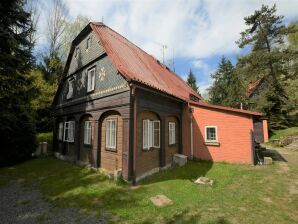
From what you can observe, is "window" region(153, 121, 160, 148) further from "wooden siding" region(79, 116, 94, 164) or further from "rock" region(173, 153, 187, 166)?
"wooden siding" region(79, 116, 94, 164)

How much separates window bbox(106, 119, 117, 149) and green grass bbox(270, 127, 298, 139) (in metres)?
21.4

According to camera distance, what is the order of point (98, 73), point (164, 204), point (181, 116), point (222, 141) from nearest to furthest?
point (164, 204) < point (98, 73) < point (222, 141) < point (181, 116)

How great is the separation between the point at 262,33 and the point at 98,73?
24.7m

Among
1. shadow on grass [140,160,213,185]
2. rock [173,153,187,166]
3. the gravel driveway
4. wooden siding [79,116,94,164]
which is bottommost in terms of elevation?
the gravel driveway

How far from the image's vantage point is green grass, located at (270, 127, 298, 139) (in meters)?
22.6

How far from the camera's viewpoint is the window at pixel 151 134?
10.4 metres

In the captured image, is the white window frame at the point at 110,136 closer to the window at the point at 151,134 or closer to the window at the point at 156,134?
the window at the point at 151,134

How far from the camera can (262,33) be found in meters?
26.5

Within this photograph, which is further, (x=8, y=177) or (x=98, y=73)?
(x=98, y=73)

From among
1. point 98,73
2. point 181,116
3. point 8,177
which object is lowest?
Answer: point 8,177

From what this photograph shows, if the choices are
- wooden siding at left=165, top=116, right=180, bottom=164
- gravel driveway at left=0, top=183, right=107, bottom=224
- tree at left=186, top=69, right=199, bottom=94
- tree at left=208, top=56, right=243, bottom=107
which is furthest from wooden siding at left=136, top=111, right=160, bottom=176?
tree at left=186, top=69, right=199, bottom=94

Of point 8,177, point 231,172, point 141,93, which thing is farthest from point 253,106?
point 8,177

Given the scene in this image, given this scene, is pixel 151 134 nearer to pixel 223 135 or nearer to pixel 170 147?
pixel 170 147

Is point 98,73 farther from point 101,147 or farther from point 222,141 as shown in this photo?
point 222,141
